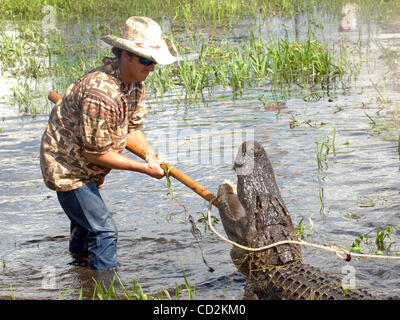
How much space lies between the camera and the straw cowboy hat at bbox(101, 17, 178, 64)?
3562 millimetres

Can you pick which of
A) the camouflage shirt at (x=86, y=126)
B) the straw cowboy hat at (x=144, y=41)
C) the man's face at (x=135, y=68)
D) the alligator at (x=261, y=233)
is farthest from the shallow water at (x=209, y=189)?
the straw cowboy hat at (x=144, y=41)

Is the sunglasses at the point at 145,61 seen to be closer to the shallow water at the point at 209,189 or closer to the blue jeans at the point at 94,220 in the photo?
the blue jeans at the point at 94,220

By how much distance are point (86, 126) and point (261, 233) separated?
140cm

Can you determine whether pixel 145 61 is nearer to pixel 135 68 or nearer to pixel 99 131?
pixel 135 68

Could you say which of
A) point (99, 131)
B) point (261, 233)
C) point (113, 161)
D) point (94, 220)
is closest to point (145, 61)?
point (99, 131)

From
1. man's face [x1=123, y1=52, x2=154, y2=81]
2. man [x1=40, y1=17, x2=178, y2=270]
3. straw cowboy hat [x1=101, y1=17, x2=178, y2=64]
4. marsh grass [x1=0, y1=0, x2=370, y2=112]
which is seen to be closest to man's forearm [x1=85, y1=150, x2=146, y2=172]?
man [x1=40, y1=17, x2=178, y2=270]

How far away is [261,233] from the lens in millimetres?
3996

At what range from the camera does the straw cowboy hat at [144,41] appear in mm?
3562

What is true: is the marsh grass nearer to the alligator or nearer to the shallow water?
the shallow water

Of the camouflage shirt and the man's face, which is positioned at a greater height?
the man's face

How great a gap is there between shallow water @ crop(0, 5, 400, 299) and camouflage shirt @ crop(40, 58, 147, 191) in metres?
0.87

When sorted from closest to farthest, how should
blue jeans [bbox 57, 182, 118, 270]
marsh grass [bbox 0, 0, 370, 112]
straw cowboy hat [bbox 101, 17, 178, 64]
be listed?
straw cowboy hat [bbox 101, 17, 178, 64] < blue jeans [bbox 57, 182, 118, 270] < marsh grass [bbox 0, 0, 370, 112]

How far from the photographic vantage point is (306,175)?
19.0 feet
